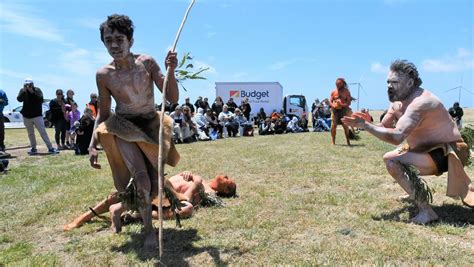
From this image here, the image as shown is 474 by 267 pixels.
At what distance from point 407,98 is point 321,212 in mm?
1602

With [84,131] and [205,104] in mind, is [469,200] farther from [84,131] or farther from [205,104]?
[205,104]

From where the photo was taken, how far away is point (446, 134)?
4664 mm

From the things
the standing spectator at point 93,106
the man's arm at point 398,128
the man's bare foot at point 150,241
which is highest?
the standing spectator at point 93,106

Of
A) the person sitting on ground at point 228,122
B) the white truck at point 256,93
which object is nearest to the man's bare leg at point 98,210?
the person sitting on ground at point 228,122

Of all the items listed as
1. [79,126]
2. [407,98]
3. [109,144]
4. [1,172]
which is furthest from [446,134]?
[79,126]

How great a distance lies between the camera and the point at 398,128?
4453mm

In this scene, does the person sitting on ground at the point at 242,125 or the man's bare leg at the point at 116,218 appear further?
the person sitting on ground at the point at 242,125

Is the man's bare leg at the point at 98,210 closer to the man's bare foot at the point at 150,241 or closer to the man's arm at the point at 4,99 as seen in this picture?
the man's bare foot at the point at 150,241

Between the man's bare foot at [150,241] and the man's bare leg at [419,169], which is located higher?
the man's bare leg at [419,169]

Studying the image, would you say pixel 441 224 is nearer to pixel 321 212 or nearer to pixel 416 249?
pixel 416 249

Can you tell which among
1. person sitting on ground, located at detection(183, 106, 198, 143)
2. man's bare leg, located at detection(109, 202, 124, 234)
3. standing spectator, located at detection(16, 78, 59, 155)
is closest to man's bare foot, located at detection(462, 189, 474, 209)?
man's bare leg, located at detection(109, 202, 124, 234)

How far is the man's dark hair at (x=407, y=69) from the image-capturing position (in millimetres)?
4605

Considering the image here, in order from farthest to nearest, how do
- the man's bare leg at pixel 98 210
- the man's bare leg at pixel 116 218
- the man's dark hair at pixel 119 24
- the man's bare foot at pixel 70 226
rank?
the man's bare leg at pixel 98 210
the man's bare foot at pixel 70 226
the man's bare leg at pixel 116 218
the man's dark hair at pixel 119 24

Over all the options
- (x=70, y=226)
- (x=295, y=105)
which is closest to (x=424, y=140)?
(x=70, y=226)
